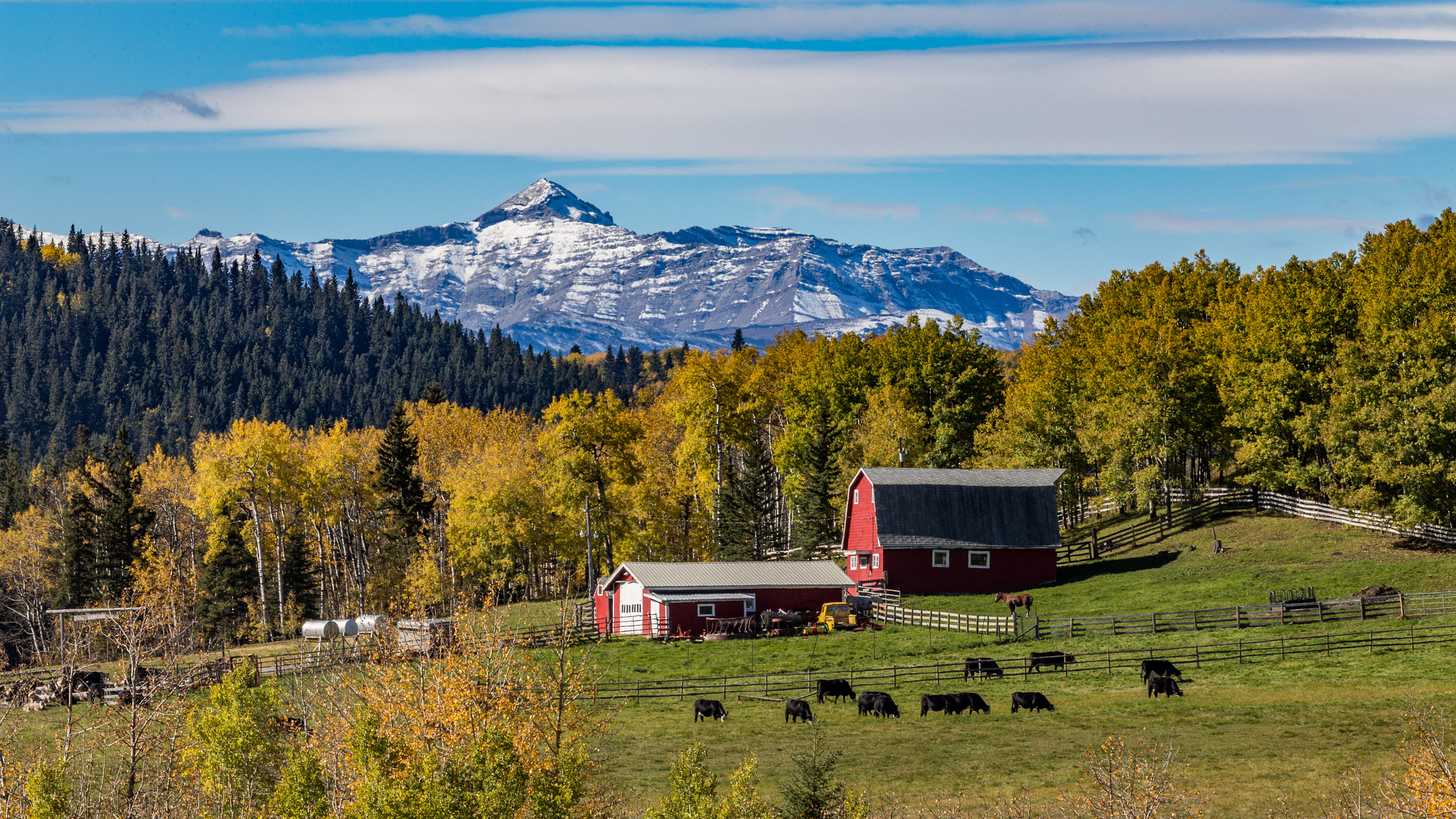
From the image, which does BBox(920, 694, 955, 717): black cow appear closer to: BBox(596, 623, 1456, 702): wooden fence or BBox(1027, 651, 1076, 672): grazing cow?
BBox(596, 623, 1456, 702): wooden fence

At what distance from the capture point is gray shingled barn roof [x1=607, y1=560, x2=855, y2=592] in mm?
64250

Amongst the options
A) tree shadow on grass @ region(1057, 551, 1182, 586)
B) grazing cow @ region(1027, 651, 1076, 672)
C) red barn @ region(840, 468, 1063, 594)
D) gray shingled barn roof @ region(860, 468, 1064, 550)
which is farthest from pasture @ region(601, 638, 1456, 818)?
gray shingled barn roof @ region(860, 468, 1064, 550)

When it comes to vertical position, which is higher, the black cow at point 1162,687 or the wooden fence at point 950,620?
Answer: the wooden fence at point 950,620

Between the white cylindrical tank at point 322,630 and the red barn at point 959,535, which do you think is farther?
the red barn at point 959,535

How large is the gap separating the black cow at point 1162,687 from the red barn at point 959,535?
1068 inches

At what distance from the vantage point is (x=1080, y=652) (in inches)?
1941

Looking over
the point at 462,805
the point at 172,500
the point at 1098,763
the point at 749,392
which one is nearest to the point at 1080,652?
the point at 1098,763

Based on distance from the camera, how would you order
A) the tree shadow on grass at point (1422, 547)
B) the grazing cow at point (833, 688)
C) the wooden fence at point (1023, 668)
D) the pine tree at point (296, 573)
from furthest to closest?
1. the pine tree at point (296, 573)
2. the tree shadow on grass at point (1422, 547)
3. the wooden fence at point (1023, 668)
4. the grazing cow at point (833, 688)

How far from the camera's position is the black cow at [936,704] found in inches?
1651

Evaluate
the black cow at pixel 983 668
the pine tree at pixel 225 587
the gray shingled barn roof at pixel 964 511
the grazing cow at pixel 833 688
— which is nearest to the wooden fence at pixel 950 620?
the black cow at pixel 983 668

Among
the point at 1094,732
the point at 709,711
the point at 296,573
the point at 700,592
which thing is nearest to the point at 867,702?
the point at 709,711

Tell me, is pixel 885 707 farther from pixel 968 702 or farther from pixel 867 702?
pixel 968 702

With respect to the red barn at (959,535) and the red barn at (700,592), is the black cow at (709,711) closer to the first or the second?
the red barn at (700,592)

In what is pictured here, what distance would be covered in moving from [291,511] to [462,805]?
69.2 metres
